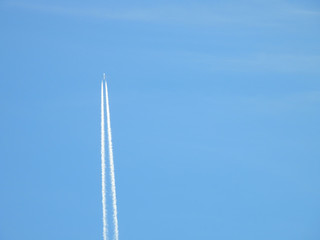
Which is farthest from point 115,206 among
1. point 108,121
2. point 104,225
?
point 108,121

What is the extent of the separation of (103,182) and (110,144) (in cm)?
→ 186

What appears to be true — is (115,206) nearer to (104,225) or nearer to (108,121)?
(104,225)

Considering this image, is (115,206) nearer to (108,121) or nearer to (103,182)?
(103,182)

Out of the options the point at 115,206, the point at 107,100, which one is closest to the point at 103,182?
the point at 115,206

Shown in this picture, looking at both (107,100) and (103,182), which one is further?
(107,100)

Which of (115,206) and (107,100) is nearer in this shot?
(115,206)

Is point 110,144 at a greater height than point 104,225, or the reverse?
point 110,144

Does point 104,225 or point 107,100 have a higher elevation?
point 107,100

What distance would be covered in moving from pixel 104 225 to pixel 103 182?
74.7 inches

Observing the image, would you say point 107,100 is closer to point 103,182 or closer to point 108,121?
point 108,121

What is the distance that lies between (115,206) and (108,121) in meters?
3.98

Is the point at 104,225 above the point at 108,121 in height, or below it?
below

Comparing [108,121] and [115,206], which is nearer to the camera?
[115,206]

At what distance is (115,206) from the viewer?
31.6m
